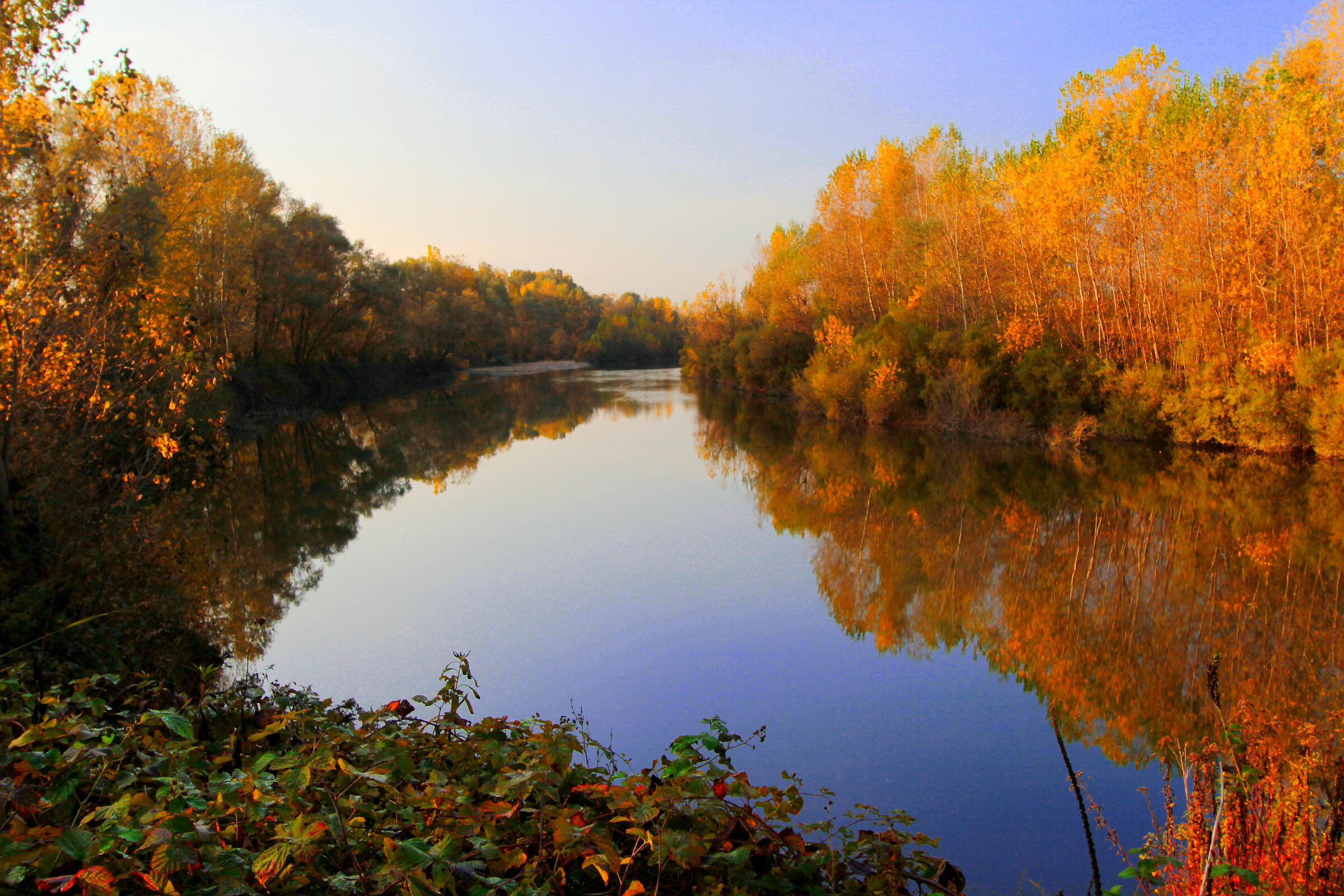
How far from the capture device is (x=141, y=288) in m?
9.22

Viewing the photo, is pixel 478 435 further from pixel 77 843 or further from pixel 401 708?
pixel 77 843

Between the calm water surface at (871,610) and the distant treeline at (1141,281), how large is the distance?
231 cm

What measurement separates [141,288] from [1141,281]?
20.2m

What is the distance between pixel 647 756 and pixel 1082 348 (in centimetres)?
2002

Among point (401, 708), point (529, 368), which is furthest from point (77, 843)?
point (529, 368)

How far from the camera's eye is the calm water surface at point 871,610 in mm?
5461

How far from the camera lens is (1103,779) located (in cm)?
519

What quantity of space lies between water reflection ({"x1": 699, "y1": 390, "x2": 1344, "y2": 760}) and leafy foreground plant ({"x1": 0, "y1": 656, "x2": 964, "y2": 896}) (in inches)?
162

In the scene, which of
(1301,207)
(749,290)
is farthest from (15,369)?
(749,290)

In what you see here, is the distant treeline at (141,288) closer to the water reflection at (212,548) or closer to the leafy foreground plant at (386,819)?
the water reflection at (212,548)

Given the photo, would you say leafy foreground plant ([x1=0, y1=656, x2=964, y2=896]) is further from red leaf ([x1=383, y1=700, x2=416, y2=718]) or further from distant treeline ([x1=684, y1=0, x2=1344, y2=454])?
distant treeline ([x1=684, y1=0, x2=1344, y2=454])

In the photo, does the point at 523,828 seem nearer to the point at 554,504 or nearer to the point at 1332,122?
the point at 554,504

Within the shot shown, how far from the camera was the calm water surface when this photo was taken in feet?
17.9

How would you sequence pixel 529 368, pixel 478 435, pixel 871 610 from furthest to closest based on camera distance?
1. pixel 529 368
2. pixel 478 435
3. pixel 871 610
